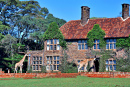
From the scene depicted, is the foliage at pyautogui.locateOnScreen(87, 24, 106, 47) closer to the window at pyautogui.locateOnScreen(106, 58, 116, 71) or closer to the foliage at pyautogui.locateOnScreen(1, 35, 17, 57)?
the window at pyautogui.locateOnScreen(106, 58, 116, 71)

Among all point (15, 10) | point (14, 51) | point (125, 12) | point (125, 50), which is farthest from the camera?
point (15, 10)

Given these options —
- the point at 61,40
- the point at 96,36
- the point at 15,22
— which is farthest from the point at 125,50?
the point at 15,22

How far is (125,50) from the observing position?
134ft

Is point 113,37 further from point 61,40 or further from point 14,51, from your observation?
point 14,51

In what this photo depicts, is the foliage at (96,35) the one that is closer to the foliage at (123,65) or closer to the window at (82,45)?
the window at (82,45)

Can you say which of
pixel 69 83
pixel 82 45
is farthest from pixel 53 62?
pixel 69 83

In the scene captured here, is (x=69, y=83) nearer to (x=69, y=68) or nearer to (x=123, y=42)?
(x=123, y=42)

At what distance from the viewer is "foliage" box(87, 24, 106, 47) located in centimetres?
4250

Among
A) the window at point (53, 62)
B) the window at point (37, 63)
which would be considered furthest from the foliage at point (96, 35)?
the window at point (37, 63)

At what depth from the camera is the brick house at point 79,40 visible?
42312 mm

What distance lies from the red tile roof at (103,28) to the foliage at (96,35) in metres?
0.77

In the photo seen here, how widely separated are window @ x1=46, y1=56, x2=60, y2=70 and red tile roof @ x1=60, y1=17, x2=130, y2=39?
392 centimetres

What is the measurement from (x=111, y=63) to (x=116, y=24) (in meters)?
6.50

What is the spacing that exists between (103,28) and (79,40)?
4269 millimetres
